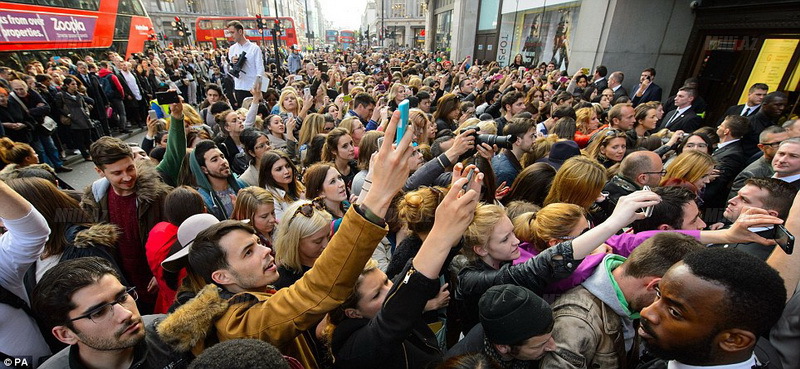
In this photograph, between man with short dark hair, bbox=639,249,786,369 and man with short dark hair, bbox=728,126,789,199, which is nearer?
man with short dark hair, bbox=639,249,786,369

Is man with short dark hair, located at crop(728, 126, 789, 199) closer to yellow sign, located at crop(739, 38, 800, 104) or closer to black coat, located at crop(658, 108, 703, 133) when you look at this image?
black coat, located at crop(658, 108, 703, 133)

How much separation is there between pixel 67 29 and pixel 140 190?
16.1m

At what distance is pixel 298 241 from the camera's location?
2.29 m

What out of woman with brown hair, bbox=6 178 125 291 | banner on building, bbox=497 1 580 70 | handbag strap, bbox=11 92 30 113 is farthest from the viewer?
banner on building, bbox=497 1 580 70

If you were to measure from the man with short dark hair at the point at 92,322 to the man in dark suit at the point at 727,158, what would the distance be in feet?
17.4

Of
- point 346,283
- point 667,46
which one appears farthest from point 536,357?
point 667,46

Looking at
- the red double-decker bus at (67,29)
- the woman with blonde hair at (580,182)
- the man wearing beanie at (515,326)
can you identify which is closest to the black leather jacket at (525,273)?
the man wearing beanie at (515,326)

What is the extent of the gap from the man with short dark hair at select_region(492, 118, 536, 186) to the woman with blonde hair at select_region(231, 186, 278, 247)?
90.1 inches

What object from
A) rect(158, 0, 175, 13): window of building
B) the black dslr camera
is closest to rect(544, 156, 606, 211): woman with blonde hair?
the black dslr camera

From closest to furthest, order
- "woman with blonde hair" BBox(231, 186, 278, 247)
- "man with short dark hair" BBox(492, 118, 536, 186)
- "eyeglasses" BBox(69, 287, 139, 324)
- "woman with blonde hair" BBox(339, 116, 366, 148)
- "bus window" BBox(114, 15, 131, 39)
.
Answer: "eyeglasses" BBox(69, 287, 139, 324), "woman with blonde hair" BBox(231, 186, 278, 247), "man with short dark hair" BBox(492, 118, 536, 186), "woman with blonde hair" BBox(339, 116, 366, 148), "bus window" BBox(114, 15, 131, 39)

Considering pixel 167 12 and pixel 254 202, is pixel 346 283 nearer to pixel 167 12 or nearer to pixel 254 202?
pixel 254 202

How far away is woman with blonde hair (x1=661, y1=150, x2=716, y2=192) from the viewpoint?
10.5ft

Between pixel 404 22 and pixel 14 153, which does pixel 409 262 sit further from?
pixel 404 22

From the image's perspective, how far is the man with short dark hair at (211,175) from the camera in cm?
342
